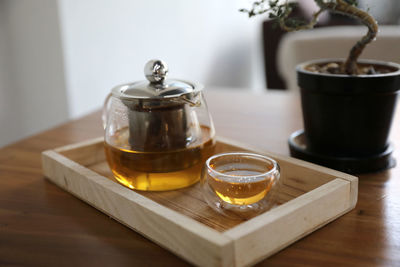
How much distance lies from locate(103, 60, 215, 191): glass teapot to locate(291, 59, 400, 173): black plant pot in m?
0.16

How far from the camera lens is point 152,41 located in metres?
2.22

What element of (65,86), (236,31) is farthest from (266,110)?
(236,31)

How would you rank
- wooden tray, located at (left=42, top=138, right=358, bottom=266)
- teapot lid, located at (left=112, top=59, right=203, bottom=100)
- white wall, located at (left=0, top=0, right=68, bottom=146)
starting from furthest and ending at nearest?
1. white wall, located at (left=0, top=0, right=68, bottom=146)
2. teapot lid, located at (left=112, top=59, right=203, bottom=100)
3. wooden tray, located at (left=42, top=138, right=358, bottom=266)

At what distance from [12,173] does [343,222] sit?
1.59 feet

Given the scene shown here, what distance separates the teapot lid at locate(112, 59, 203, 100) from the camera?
539 millimetres

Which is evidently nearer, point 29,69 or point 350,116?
point 350,116

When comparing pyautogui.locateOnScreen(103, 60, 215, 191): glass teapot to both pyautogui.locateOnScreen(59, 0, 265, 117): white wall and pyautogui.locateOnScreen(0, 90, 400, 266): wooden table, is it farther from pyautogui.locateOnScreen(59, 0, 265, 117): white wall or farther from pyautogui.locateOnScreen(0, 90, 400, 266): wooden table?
pyautogui.locateOnScreen(59, 0, 265, 117): white wall

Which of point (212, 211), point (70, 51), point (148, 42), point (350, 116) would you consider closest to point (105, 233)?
point (212, 211)

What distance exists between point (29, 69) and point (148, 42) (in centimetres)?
64

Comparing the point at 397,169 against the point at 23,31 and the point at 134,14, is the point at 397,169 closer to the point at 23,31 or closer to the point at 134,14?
the point at 23,31

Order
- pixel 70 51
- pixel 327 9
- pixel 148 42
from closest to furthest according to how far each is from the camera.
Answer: pixel 327 9
pixel 70 51
pixel 148 42

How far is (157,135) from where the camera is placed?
1.80 feet

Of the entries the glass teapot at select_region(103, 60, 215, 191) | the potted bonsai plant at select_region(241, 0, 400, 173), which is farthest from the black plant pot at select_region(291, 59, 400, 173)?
the glass teapot at select_region(103, 60, 215, 191)

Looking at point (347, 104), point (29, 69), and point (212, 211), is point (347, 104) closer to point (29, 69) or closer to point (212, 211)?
point (212, 211)
